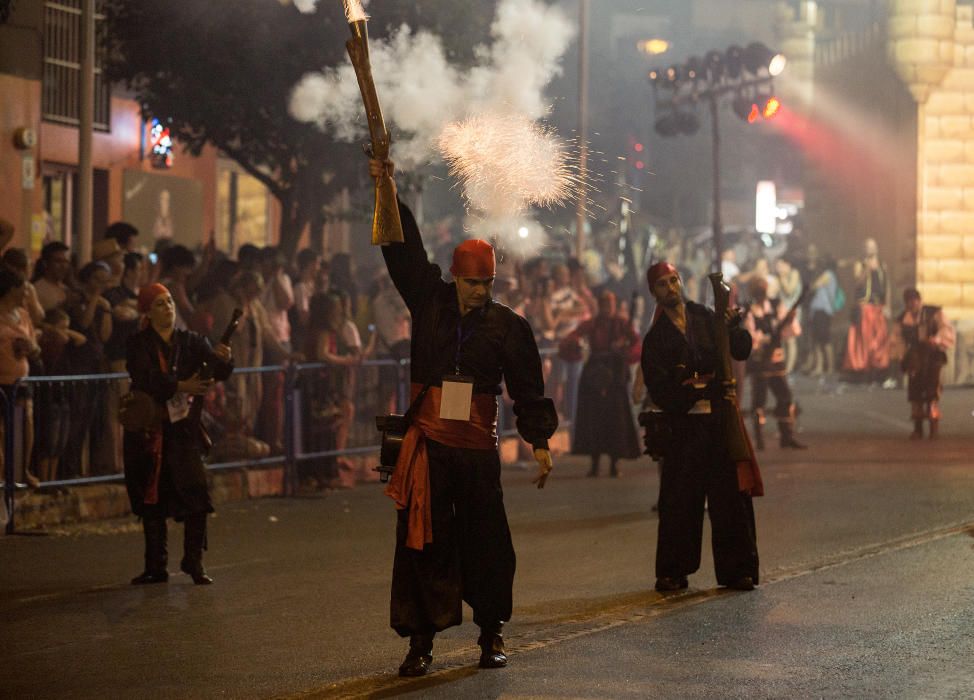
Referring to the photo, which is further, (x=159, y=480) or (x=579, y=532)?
(x=579, y=532)

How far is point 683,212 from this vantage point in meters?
70.0

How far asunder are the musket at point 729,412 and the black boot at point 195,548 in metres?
3.04

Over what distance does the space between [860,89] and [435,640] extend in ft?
106

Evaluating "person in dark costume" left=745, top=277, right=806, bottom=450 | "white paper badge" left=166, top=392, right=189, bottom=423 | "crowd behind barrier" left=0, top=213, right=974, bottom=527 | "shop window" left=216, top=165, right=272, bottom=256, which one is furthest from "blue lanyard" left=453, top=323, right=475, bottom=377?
"shop window" left=216, top=165, right=272, bottom=256

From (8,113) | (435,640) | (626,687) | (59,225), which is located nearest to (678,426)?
(435,640)

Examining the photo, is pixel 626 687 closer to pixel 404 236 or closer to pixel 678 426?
pixel 404 236

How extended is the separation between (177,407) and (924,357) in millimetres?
12749

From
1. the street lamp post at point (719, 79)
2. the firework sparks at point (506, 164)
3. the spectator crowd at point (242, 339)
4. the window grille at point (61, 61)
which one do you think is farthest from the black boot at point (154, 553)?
the street lamp post at point (719, 79)

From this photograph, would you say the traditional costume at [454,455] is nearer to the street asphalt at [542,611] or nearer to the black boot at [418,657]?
the black boot at [418,657]

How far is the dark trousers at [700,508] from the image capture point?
34.0 feet

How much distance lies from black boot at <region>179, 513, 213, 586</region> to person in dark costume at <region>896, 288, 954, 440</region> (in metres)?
12.1

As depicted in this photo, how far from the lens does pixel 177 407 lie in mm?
10914

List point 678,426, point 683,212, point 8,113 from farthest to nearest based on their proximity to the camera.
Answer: point 683,212
point 8,113
point 678,426

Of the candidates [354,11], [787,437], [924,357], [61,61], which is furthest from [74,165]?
[354,11]
